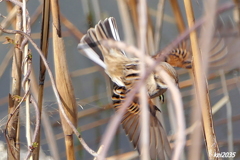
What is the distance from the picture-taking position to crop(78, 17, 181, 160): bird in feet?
3.12

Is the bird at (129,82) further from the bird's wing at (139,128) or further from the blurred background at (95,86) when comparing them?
the blurred background at (95,86)

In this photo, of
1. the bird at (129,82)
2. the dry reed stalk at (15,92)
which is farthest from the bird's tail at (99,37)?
the dry reed stalk at (15,92)

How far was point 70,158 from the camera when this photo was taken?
0.71 m

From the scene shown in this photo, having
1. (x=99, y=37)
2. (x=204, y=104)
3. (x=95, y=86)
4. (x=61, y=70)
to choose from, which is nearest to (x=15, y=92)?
(x=61, y=70)

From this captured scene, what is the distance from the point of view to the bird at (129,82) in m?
0.95

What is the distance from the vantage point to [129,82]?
1.09 metres

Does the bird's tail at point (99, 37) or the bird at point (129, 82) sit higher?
the bird's tail at point (99, 37)

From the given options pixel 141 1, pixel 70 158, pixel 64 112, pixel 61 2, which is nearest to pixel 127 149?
pixel 61 2

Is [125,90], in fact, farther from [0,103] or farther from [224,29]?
[0,103]

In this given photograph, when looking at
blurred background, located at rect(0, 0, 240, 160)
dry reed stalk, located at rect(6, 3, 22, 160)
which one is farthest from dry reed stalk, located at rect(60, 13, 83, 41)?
dry reed stalk, located at rect(6, 3, 22, 160)

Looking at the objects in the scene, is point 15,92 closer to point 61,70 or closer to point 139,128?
point 61,70

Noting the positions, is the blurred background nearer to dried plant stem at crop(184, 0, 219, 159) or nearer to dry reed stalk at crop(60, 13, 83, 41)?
dry reed stalk at crop(60, 13, 83, 41)

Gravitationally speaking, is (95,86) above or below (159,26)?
below

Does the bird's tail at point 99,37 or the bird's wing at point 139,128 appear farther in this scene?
the bird's tail at point 99,37
